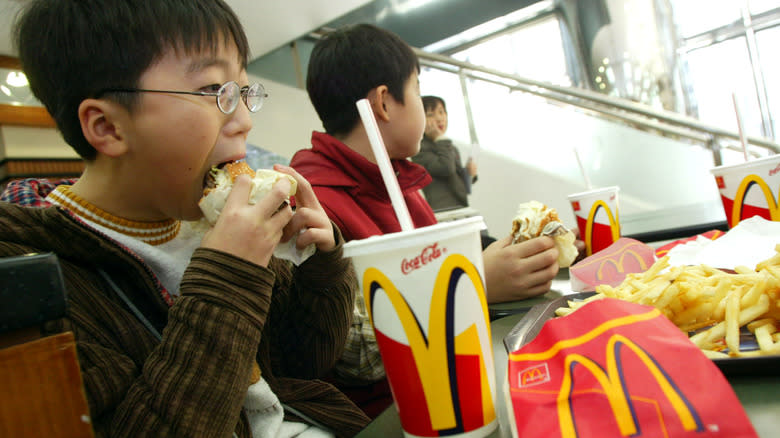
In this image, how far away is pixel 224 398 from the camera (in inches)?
23.3

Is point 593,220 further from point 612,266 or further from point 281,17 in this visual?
point 281,17

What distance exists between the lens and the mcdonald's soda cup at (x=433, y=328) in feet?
1.50

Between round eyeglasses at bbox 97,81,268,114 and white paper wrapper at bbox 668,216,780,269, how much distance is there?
80 centimetres

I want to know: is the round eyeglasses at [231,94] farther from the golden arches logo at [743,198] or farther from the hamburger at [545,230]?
the golden arches logo at [743,198]

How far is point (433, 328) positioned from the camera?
0.46 metres

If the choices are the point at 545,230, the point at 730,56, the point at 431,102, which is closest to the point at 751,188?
the point at 545,230

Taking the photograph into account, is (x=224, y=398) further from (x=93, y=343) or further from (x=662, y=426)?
(x=662, y=426)

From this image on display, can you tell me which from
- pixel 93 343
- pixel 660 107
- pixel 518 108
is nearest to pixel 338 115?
pixel 93 343

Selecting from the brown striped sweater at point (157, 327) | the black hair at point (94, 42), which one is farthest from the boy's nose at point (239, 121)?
the brown striped sweater at point (157, 327)

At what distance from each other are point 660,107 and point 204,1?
4594 mm

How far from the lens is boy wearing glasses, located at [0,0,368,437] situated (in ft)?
1.94

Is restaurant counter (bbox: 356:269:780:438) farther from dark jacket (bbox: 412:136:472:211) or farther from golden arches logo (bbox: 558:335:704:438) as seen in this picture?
dark jacket (bbox: 412:136:472:211)

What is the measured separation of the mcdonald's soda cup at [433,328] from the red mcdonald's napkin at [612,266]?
1.58ft

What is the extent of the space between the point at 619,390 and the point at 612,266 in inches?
21.4
